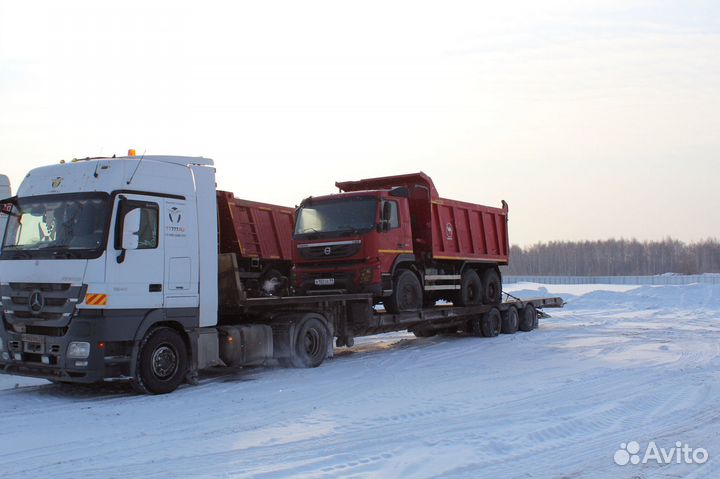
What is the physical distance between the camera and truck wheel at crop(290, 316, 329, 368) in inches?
511

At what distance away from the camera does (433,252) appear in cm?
1638

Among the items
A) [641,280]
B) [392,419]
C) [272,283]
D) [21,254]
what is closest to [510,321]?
[272,283]

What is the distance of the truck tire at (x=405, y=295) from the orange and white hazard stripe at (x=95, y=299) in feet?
22.9

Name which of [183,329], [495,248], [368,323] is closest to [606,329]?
[495,248]

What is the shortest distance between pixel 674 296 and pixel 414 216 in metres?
19.3

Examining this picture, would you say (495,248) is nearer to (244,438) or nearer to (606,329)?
(606,329)

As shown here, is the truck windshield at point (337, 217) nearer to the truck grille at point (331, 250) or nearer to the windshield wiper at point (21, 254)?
A: the truck grille at point (331, 250)

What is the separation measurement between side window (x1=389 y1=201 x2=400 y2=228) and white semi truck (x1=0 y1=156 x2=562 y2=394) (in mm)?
4216

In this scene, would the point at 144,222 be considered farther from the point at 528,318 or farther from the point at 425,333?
the point at 528,318

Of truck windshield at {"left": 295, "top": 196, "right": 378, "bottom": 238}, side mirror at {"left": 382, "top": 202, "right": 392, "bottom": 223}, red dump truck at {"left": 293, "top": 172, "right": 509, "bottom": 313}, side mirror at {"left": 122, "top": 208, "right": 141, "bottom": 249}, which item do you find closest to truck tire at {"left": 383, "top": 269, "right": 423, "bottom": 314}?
red dump truck at {"left": 293, "top": 172, "right": 509, "bottom": 313}

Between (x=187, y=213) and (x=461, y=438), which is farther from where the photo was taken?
(x=187, y=213)

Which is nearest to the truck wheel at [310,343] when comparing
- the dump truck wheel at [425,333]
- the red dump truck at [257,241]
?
the red dump truck at [257,241]

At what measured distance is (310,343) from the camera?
44.1 feet

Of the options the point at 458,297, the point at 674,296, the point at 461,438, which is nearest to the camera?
the point at 461,438
